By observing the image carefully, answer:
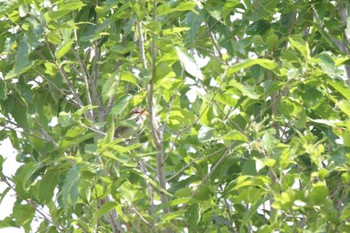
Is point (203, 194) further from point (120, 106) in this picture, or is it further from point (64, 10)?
point (64, 10)

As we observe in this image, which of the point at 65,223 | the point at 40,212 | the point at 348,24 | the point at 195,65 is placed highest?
the point at 195,65

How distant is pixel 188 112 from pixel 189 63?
0.58m

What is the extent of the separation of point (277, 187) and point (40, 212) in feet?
4.42

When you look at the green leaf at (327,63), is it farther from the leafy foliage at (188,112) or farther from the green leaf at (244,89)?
the green leaf at (244,89)

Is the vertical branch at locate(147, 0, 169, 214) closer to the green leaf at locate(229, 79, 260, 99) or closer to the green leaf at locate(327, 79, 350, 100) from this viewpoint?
the green leaf at locate(229, 79, 260, 99)

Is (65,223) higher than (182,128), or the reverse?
(182,128)

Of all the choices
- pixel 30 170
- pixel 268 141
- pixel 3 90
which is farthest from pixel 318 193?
pixel 3 90

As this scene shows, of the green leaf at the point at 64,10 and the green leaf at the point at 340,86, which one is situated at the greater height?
the green leaf at the point at 64,10

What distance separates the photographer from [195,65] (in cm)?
375

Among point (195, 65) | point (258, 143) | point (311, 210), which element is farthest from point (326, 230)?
point (195, 65)

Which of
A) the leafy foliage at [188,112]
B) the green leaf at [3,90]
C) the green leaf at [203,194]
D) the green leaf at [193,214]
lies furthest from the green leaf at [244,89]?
the green leaf at [3,90]

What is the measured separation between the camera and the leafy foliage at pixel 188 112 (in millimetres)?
3820

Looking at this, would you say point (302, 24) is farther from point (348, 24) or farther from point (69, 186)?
point (69, 186)

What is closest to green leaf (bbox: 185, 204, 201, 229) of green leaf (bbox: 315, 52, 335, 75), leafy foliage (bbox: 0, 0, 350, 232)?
leafy foliage (bbox: 0, 0, 350, 232)
